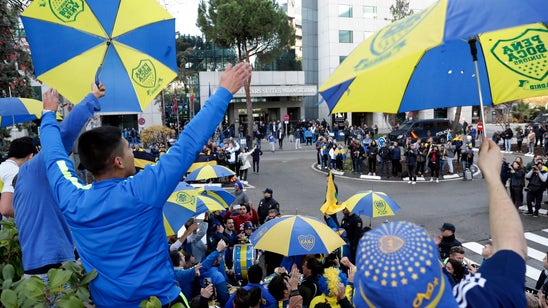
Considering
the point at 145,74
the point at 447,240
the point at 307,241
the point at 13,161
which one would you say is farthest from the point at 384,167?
the point at 13,161

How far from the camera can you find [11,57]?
1267 centimetres

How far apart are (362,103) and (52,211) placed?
7.63 ft

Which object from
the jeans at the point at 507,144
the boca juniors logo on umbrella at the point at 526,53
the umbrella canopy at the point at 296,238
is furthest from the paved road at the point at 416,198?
the boca juniors logo on umbrella at the point at 526,53

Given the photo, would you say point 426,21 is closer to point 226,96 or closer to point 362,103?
point 362,103

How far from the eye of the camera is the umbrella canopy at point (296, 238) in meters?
5.61

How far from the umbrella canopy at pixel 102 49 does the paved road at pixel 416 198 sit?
8.58 metres

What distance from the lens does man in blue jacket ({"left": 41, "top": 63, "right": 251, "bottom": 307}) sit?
69.6 inches

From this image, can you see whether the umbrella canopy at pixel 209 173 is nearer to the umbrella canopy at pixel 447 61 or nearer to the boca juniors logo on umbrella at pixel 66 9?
the boca juniors logo on umbrella at pixel 66 9

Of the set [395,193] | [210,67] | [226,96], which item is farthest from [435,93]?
[210,67]

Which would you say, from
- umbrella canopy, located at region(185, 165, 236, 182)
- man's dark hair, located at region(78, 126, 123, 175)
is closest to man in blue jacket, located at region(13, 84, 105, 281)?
man's dark hair, located at region(78, 126, 123, 175)

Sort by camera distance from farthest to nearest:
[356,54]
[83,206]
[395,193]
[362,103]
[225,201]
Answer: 1. [395,193]
2. [225,201]
3. [362,103]
4. [356,54]
5. [83,206]

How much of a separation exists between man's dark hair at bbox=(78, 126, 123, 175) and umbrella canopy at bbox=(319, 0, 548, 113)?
1.52 meters

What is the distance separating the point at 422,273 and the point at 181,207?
209 inches

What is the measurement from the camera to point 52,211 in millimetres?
2340
